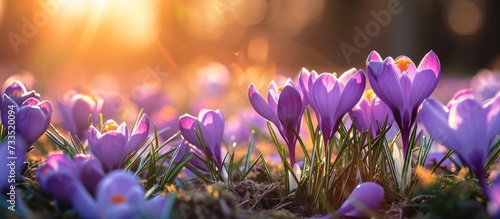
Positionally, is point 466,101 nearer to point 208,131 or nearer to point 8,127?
point 208,131

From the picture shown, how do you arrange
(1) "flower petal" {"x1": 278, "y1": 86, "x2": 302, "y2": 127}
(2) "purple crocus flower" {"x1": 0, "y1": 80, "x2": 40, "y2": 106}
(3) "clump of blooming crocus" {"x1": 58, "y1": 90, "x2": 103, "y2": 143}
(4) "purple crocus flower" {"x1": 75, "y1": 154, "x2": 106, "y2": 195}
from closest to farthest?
(4) "purple crocus flower" {"x1": 75, "y1": 154, "x2": 106, "y2": 195}
(1) "flower petal" {"x1": 278, "y1": 86, "x2": 302, "y2": 127}
(2) "purple crocus flower" {"x1": 0, "y1": 80, "x2": 40, "y2": 106}
(3) "clump of blooming crocus" {"x1": 58, "y1": 90, "x2": 103, "y2": 143}

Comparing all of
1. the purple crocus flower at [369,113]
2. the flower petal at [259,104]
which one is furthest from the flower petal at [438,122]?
the flower petal at [259,104]

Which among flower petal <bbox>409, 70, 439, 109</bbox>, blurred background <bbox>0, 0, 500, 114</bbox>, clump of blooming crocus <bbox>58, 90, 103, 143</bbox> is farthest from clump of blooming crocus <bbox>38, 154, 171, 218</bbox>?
blurred background <bbox>0, 0, 500, 114</bbox>

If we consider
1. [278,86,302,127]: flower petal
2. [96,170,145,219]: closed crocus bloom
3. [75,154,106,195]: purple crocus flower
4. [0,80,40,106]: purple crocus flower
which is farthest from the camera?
[0,80,40,106]: purple crocus flower

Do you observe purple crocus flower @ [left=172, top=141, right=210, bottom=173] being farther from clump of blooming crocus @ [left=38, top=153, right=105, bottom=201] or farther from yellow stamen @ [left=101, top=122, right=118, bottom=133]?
clump of blooming crocus @ [left=38, top=153, right=105, bottom=201]

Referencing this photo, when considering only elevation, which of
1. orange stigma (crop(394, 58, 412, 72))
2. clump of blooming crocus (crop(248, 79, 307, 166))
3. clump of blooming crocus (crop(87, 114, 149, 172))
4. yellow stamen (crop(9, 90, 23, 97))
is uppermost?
orange stigma (crop(394, 58, 412, 72))

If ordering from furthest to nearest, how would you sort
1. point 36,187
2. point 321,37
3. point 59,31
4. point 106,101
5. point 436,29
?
1. point 321,37
2. point 436,29
3. point 59,31
4. point 106,101
5. point 36,187

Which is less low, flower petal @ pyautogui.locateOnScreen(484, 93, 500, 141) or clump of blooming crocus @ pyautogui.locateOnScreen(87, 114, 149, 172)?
flower petal @ pyautogui.locateOnScreen(484, 93, 500, 141)

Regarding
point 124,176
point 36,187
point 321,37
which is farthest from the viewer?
point 321,37

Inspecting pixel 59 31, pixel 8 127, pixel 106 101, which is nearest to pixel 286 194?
pixel 8 127
